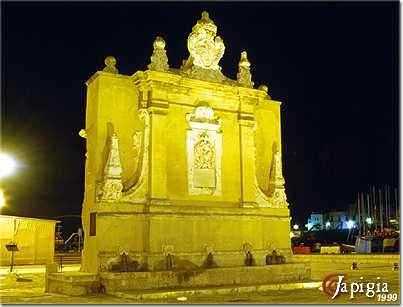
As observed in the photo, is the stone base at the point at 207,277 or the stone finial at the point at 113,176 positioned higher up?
the stone finial at the point at 113,176

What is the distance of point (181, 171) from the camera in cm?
1526

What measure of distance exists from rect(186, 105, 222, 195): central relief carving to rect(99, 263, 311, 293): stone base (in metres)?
2.49

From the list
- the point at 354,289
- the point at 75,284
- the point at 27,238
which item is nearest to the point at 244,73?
the point at 354,289

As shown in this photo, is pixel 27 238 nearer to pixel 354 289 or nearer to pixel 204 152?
pixel 204 152

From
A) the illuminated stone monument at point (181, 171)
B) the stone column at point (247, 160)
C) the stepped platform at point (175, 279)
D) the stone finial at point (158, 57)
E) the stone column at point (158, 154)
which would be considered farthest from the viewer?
the stone column at point (247, 160)

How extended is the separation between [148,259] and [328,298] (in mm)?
4748

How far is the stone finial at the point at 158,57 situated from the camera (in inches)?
597

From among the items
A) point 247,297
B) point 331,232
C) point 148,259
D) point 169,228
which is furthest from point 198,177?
point 331,232

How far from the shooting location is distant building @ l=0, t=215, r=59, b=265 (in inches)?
976

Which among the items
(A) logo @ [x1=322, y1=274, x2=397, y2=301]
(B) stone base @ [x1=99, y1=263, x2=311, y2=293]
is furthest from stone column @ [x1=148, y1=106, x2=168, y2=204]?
(A) logo @ [x1=322, y1=274, x2=397, y2=301]

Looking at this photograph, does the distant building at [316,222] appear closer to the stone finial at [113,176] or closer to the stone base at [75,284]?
the stone finial at [113,176]

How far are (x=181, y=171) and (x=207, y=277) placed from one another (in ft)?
10.4

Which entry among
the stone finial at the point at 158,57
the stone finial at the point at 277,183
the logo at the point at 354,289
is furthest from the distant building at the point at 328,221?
the stone finial at the point at 158,57

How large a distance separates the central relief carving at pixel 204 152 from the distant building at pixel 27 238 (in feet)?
43.4
